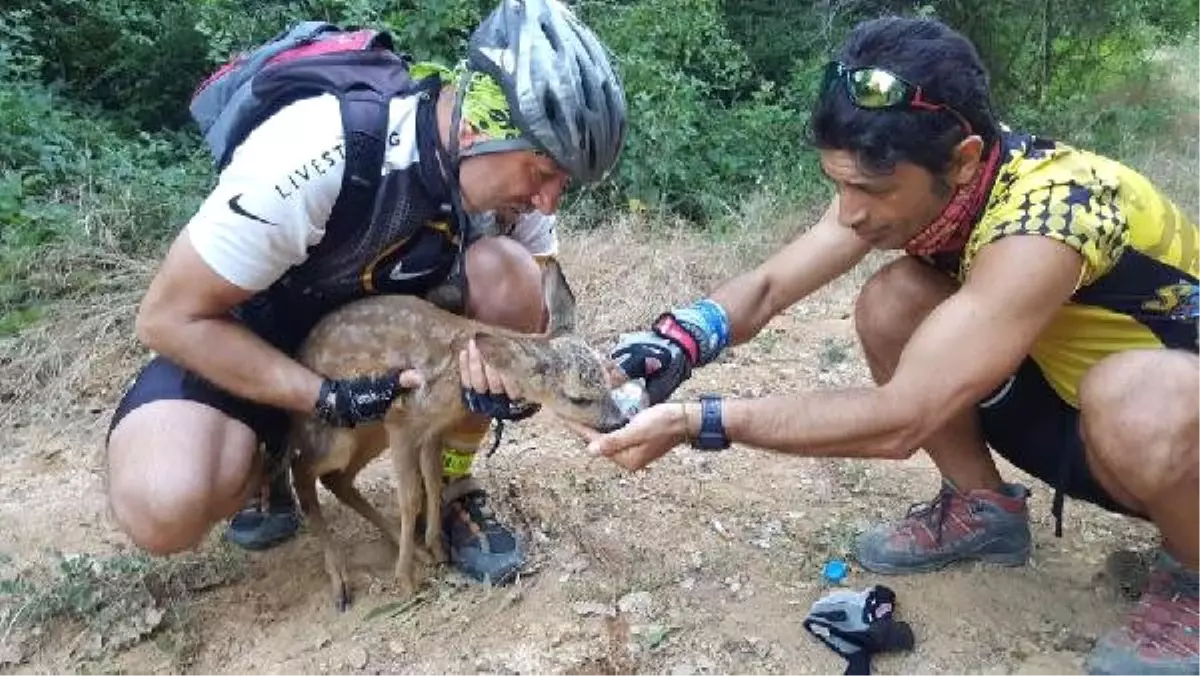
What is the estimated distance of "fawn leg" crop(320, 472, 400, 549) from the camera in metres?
4.39

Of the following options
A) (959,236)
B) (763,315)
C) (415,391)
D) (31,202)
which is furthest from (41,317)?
(959,236)

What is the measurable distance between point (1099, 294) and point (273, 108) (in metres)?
2.39

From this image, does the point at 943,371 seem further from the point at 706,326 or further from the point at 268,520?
the point at 268,520

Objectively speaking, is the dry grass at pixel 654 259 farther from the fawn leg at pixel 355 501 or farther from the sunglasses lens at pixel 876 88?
the sunglasses lens at pixel 876 88

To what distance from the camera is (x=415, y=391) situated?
3930mm

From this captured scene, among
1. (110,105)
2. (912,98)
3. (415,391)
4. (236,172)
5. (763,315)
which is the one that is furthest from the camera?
(110,105)

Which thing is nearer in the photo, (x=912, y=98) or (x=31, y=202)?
(x=912, y=98)

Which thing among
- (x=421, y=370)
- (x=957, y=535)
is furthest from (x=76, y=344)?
(x=957, y=535)

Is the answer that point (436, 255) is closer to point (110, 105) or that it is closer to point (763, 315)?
point (763, 315)

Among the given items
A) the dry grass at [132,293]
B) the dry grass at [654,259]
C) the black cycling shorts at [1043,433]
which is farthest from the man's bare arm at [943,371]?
the dry grass at [654,259]

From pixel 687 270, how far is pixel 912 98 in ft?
13.7

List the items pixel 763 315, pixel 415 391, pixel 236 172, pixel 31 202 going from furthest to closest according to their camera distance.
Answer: pixel 31 202, pixel 763 315, pixel 415 391, pixel 236 172

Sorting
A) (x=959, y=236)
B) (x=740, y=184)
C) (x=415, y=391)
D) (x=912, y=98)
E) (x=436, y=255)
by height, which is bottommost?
(x=740, y=184)

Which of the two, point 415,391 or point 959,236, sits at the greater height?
point 959,236
